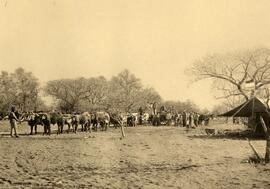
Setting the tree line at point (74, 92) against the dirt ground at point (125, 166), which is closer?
the dirt ground at point (125, 166)

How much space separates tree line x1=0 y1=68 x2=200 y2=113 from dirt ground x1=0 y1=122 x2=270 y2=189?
4533cm

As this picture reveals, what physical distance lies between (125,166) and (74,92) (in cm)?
7905

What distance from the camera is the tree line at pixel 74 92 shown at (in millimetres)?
74250

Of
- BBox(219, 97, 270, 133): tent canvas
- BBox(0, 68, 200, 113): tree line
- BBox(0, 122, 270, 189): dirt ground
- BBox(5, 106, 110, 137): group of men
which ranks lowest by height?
BBox(0, 122, 270, 189): dirt ground

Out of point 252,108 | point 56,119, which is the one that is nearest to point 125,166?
point 56,119

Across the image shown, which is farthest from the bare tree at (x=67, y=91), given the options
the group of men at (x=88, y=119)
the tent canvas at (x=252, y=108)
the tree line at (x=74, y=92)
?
the tent canvas at (x=252, y=108)

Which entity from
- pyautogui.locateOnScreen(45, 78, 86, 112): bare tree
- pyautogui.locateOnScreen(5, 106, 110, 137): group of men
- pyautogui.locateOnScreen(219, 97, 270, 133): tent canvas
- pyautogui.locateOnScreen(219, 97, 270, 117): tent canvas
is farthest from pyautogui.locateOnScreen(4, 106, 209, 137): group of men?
pyautogui.locateOnScreen(45, 78, 86, 112): bare tree

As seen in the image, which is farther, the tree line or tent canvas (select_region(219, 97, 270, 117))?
the tree line

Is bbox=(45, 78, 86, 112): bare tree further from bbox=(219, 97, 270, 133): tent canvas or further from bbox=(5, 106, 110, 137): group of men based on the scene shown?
bbox=(219, 97, 270, 133): tent canvas

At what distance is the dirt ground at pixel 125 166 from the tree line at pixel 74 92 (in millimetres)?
45328

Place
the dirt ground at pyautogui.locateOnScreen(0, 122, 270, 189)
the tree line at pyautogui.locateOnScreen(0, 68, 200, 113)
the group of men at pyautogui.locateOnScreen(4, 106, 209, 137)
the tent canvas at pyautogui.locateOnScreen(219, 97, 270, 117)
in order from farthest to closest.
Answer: the tree line at pyautogui.locateOnScreen(0, 68, 200, 113), the tent canvas at pyautogui.locateOnScreen(219, 97, 270, 117), the group of men at pyautogui.locateOnScreen(4, 106, 209, 137), the dirt ground at pyautogui.locateOnScreen(0, 122, 270, 189)

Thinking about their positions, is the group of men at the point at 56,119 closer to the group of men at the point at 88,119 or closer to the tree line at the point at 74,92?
the group of men at the point at 88,119

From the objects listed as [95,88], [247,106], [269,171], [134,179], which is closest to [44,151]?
[134,179]

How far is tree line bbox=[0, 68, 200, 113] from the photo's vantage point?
74250mm
